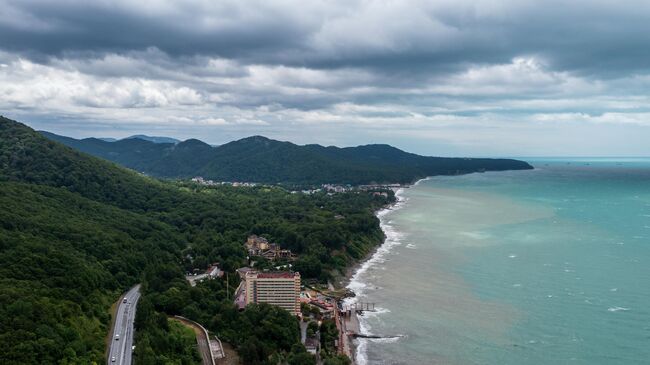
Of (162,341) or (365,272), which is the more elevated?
(162,341)

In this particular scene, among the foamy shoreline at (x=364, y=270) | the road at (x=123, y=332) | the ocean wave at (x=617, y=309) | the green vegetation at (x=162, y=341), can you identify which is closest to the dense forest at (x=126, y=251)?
the green vegetation at (x=162, y=341)

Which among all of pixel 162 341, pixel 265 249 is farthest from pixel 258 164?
pixel 162 341

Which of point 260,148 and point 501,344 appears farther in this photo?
point 260,148

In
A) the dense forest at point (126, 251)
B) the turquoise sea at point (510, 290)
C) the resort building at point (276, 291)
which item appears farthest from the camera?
the resort building at point (276, 291)

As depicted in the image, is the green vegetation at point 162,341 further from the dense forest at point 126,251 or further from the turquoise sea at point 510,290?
the turquoise sea at point 510,290

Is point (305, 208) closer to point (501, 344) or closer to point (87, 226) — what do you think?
point (87, 226)

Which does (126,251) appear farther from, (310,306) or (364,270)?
(364,270)

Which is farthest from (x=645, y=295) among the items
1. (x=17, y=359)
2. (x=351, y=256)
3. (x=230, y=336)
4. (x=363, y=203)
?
(x=363, y=203)
